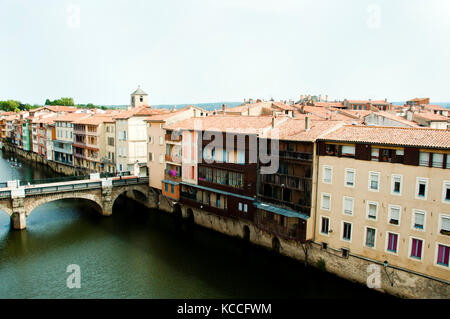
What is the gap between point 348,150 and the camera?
35.5 metres

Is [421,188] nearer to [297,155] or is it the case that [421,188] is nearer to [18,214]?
[297,155]

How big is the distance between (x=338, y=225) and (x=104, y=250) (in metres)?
27.6

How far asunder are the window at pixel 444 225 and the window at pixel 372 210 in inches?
209

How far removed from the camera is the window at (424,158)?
30208 mm

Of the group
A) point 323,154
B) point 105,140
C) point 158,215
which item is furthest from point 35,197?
point 323,154

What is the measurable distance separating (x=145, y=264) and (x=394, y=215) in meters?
26.2

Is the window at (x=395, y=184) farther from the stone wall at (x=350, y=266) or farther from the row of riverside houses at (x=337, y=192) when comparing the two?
the stone wall at (x=350, y=266)

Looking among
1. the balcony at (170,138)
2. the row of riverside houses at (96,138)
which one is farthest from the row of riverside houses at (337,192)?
the row of riverside houses at (96,138)

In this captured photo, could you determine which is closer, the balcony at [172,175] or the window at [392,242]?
the window at [392,242]

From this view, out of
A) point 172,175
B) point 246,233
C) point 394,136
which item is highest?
point 394,136

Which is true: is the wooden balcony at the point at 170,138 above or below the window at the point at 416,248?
above

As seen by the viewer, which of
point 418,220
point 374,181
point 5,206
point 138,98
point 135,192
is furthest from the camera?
point 138,98

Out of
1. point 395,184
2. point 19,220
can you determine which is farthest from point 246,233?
point 19,220
